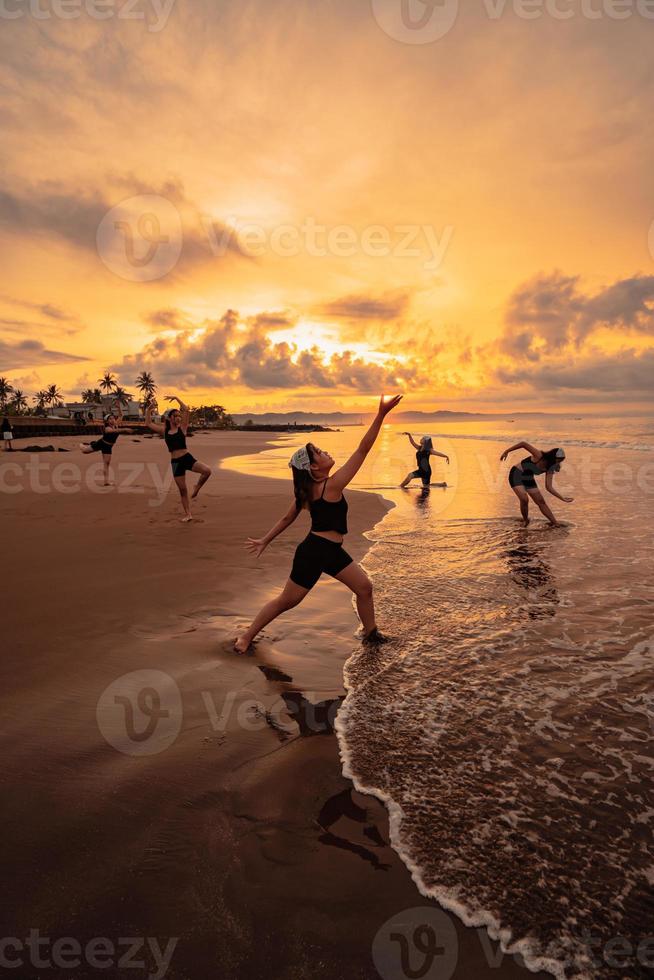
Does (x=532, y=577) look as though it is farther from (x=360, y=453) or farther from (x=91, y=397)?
(x=91, y=397)

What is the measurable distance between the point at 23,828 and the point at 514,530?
35.3 ft

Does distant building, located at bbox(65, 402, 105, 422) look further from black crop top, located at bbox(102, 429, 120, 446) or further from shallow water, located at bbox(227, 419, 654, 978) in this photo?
shallow water, located at bbox(227, 419, 654, 978)

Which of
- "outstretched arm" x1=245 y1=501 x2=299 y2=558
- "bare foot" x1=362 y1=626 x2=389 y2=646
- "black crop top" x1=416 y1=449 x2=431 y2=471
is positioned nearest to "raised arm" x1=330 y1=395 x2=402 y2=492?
"outstretched arm" x1=245 y1=501 x2=299 y2=558

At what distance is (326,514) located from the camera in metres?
4.99

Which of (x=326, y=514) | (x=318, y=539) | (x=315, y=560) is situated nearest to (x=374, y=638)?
(x=315, y=560)

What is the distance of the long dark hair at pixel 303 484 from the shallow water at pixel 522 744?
1.72 m

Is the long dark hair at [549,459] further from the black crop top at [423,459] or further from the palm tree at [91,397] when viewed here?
the palm tree at [91,397]

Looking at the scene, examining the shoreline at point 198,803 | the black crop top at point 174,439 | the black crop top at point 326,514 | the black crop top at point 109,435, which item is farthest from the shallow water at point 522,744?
the black crop top at point 109,435

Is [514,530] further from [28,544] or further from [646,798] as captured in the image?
[28,544]

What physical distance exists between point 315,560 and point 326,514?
486 mm

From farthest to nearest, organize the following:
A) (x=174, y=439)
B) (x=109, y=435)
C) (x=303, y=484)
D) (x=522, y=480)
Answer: (x=109, y=435) → (x=522, y=480) → (x=174, y=439) → (x=303, y=484)

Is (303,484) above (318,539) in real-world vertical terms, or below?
above

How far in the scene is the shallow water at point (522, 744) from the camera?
7.86 ft

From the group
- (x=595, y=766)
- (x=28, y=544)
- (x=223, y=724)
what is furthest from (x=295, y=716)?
(x=28, y=544)
